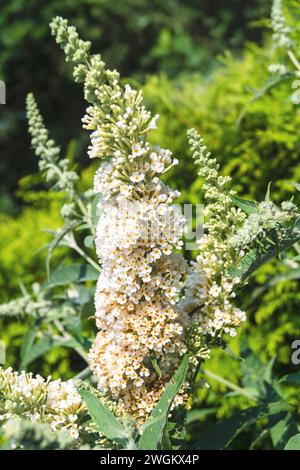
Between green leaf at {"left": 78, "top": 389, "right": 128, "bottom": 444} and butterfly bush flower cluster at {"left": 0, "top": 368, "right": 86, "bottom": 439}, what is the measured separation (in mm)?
62

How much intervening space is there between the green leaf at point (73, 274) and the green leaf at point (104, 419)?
0.63 metres

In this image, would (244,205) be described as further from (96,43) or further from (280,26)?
(96,43)

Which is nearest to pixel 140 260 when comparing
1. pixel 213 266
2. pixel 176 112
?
pixel 213 266

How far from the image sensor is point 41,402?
3.77 ft

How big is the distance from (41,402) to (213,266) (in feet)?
1.40

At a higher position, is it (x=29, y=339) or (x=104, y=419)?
(x=29, y=339)

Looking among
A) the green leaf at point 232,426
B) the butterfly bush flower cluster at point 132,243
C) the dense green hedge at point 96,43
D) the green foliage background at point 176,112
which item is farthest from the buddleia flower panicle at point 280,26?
the dense green hedge at point 96,43

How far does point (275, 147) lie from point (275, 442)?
143cm

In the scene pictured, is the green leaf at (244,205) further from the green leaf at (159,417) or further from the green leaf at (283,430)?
the green leaf at (283,430)

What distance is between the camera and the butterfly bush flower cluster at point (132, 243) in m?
1.17

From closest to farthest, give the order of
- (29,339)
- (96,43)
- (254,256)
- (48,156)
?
1. (254,256)
2. (48,156)
3. (29,339)
4. (96,43)

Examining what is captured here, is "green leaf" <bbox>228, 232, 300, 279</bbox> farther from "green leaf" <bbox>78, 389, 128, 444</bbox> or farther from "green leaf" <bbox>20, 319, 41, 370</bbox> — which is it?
"green leaf" <bbox>20, 319, 41, 370</bbox>
